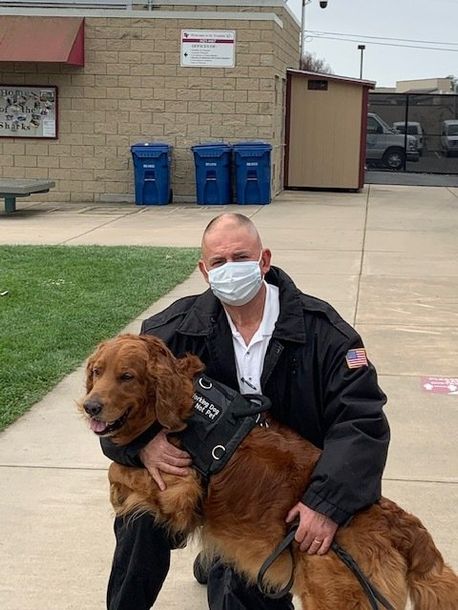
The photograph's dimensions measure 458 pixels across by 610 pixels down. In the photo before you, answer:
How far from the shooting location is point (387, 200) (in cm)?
1931

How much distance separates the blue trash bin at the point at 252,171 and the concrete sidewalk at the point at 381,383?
2089mm

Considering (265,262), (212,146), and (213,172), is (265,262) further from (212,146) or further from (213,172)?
(213,172)

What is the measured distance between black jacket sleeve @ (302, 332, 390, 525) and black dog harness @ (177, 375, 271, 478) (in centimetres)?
22

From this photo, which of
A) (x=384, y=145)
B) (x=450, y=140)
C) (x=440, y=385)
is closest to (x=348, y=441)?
(x=440, y=385)

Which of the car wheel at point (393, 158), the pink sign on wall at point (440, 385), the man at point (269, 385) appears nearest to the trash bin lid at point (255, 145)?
the pink sign on wall at point (440, 385)

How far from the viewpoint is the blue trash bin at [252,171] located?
17359 millimetres

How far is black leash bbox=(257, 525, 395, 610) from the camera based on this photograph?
245 cm

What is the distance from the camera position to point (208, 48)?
17734 mm

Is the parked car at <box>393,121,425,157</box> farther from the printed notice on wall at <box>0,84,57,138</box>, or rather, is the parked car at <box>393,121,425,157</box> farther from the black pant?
the black pant

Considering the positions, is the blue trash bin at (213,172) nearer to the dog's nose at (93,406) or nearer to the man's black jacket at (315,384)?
the man's black jacket at (315,384)

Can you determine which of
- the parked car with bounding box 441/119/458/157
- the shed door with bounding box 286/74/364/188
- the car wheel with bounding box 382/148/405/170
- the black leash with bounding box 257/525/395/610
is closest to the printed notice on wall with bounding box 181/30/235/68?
the shed door with bounding box 286/74/364/188

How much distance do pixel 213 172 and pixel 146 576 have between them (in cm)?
1483

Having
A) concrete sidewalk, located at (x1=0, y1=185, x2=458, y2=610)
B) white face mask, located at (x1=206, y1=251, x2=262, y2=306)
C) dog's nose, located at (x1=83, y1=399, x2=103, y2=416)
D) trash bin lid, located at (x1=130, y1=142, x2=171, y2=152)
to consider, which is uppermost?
trash bin lid, located at (x1=130, y1=142, x2=171, y2=152)

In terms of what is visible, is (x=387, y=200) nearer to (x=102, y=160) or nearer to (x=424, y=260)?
(x=102, y=160)
